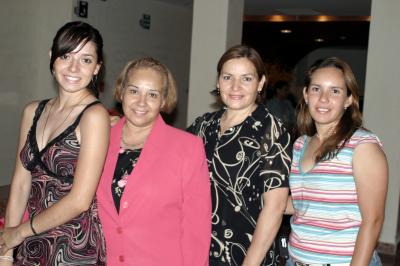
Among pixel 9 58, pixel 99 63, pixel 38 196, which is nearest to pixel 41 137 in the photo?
pixel 38 196

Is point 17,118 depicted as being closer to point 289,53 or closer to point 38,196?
point 38,196

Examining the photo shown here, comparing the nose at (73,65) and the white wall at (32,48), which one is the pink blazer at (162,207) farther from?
the white wall at (32,48)

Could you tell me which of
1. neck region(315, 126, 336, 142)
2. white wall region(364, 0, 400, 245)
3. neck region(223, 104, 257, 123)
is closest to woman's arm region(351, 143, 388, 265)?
neck region(315, 126, 336, 142)

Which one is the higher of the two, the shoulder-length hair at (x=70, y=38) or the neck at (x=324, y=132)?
A: the shoulder-length hair at (x=70, y=38)

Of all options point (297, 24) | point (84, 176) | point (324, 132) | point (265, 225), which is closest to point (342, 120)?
point (324, 132)

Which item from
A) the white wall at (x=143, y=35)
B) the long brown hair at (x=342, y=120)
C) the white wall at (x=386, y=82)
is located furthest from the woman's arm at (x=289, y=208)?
the white wall at (x=143, y=35)

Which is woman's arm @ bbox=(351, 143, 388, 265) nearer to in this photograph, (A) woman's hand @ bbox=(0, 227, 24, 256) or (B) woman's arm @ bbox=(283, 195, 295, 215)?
(B) woman's arm @ bbox=(283, 195, 295, 215)

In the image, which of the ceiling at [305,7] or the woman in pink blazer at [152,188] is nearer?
the woman in pink blazer at [152,188]

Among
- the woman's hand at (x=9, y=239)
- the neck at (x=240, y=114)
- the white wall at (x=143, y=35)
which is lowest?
the woman's hand at (x=9, y=239)

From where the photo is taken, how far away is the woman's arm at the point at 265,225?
6.91 ft

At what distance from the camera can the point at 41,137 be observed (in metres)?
2.01

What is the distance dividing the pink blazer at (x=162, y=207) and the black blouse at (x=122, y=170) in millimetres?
18

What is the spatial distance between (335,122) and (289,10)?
8.15m

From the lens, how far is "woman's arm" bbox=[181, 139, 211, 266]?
205cm
